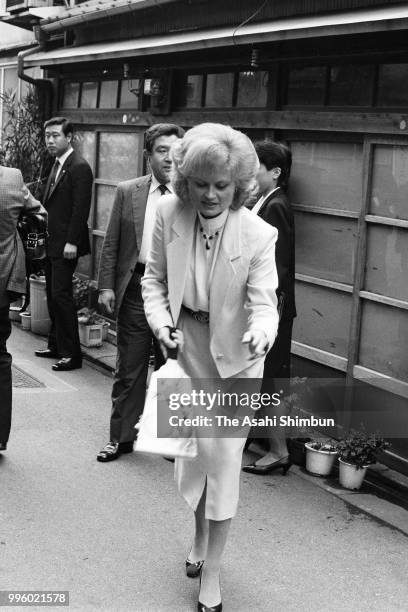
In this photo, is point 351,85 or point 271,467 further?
point 351,85

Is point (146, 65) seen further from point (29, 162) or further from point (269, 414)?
point (269, 414)

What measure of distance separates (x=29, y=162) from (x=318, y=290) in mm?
5763

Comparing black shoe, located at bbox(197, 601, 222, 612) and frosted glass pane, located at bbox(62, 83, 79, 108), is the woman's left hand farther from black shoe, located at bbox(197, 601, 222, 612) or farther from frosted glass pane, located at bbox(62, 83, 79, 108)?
frosted glass pane, located at bbox(62, 83, 79, 108)

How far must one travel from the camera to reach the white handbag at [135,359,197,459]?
173 inches

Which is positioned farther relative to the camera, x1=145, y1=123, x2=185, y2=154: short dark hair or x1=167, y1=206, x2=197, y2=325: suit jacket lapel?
x1=145, y1=123, x2=185, y2=154: short dark hair

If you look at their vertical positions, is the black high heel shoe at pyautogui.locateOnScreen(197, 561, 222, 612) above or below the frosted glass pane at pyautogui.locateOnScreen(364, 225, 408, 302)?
below

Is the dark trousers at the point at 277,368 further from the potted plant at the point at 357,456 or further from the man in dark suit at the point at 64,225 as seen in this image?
the man in dark suit at the point at 64,225

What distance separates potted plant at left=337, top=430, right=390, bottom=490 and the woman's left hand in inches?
95.7

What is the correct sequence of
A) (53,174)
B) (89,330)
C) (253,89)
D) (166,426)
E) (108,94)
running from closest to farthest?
(166,426) < (253,89) < (53,174) < (89,330) < (108,94)

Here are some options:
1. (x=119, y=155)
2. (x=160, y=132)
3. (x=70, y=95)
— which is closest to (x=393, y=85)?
(x=160, y=132)

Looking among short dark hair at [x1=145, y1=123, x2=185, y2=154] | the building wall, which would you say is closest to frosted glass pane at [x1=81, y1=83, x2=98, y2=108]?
the building wall

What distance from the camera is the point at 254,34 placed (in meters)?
7.58

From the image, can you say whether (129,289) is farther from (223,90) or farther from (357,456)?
(223,90)

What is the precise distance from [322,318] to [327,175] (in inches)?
41.0
